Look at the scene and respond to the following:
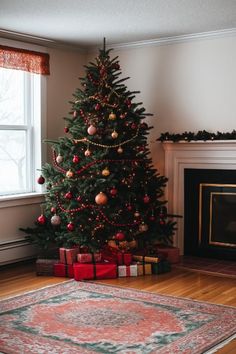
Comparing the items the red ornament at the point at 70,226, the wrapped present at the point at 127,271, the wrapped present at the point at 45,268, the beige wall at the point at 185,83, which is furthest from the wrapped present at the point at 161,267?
the beige wall at the point at 185,83

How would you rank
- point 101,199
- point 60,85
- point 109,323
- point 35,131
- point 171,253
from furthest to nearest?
point 60,85 < point 35,131 < point 171,253 < point 101,199 < point 109,323

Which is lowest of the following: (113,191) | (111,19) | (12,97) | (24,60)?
(113,191)

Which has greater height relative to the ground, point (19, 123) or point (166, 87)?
point (166, 87)

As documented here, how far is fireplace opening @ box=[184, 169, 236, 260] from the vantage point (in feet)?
20.2

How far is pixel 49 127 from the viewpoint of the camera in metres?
6.61

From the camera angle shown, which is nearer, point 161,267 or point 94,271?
point 94,271

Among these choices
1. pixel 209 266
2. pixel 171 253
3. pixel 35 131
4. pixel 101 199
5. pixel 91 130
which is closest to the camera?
pixel 101 199

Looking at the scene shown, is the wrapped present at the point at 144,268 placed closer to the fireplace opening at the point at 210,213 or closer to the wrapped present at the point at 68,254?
the wrapped present at the point at 68,254

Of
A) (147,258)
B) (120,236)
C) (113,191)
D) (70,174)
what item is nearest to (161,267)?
(147,258)

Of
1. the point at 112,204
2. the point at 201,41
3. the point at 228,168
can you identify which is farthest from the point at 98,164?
the point at 201,41

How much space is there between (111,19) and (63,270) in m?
2.58

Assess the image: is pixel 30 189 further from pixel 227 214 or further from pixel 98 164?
pixel 227 214

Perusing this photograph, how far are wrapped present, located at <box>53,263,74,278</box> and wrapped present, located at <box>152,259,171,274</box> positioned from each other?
84 centimetres

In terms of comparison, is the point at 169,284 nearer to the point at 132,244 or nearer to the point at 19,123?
the point at 132,244
